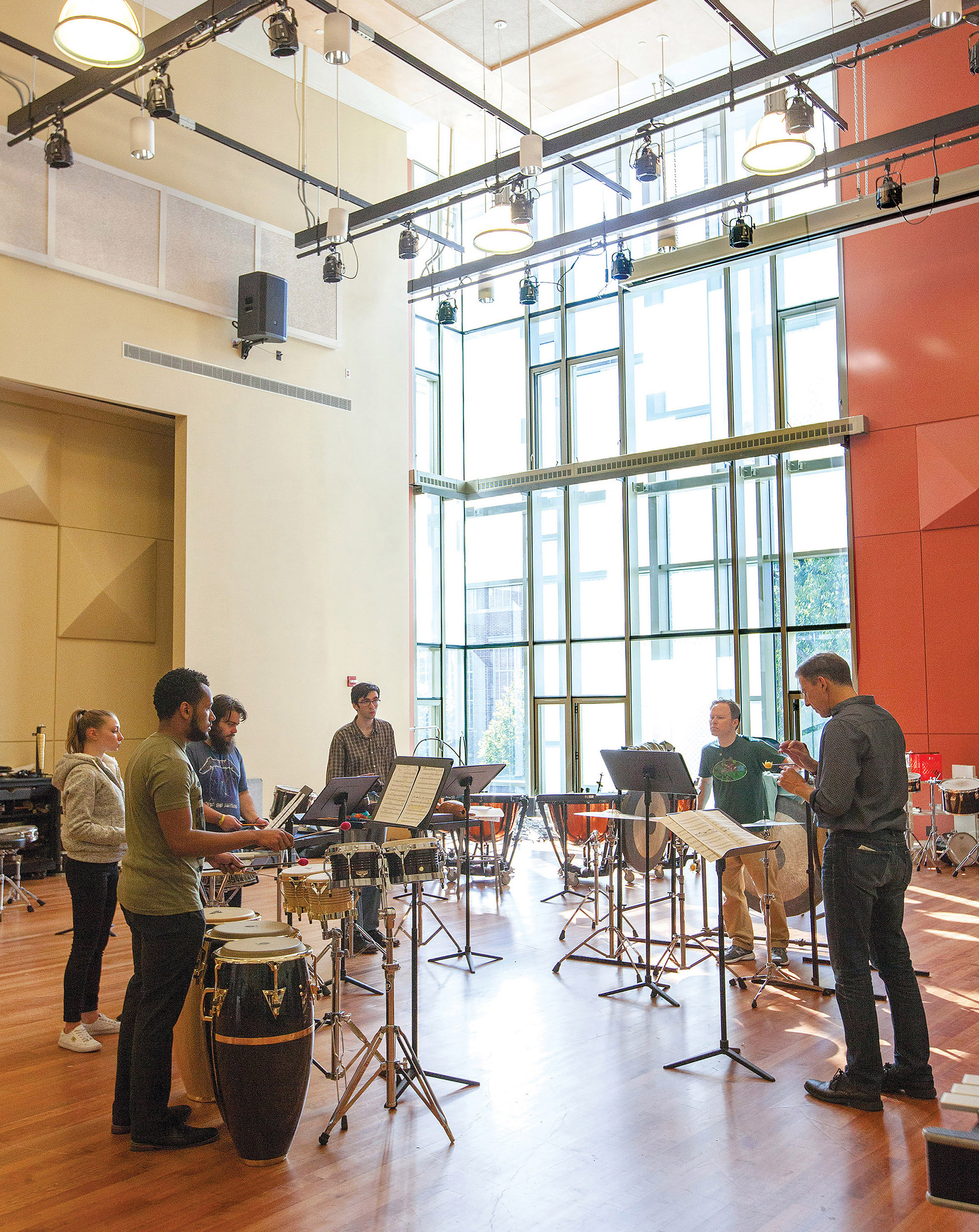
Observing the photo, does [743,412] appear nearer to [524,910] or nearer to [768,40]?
[768,40]

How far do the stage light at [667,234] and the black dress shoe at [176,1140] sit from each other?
8611mm

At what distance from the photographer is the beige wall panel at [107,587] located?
9.91 meters

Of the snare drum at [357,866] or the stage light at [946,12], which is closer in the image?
the snare drum at [357,866]

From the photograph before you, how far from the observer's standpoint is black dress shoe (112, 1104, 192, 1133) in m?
3.53

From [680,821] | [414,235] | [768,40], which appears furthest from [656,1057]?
[768,40]

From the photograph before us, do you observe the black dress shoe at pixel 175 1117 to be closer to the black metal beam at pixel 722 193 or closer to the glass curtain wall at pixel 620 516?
the black metal beam at pixel 722 193

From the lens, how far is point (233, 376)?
403 inches

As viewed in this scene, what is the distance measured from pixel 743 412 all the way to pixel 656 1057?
8874 millimetres

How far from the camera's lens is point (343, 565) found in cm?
1127

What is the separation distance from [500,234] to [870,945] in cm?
503

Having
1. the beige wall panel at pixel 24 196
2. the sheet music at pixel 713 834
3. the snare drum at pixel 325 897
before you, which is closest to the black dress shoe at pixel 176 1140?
the snare drum at pixel 325 897

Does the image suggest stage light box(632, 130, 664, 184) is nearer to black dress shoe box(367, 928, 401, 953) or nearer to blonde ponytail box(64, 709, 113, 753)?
blonde ponytail box(64, 709, 113, 753)

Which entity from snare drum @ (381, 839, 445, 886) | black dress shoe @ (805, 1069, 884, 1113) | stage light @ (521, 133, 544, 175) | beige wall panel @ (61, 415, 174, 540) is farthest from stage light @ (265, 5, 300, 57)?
black dress shoe @ (805, 1069, 884, 1113)

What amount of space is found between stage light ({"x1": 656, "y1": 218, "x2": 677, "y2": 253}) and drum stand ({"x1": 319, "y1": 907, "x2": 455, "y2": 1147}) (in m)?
8.01
